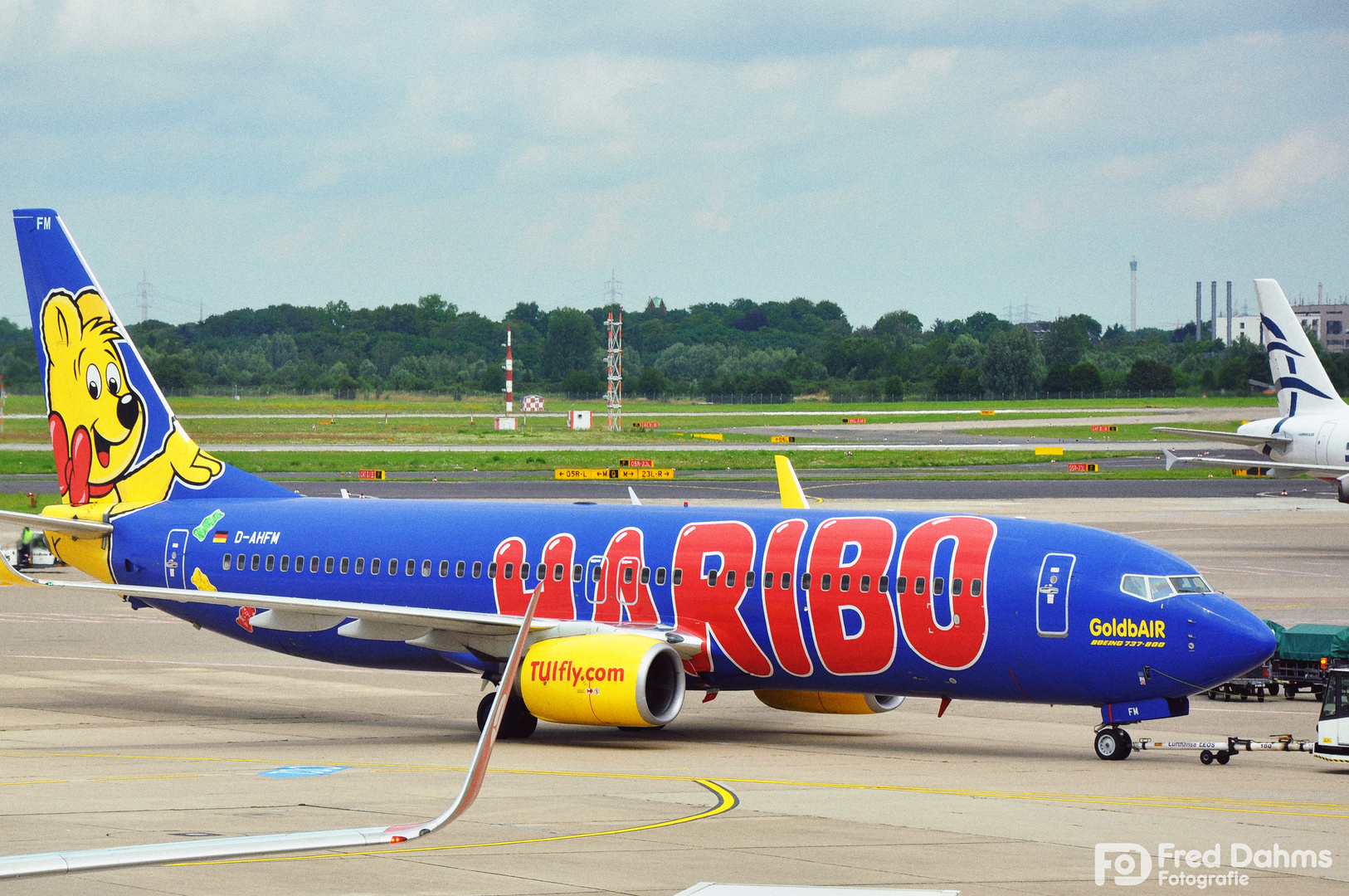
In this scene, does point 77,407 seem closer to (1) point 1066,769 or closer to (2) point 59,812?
(2) point 59,812

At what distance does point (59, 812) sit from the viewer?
760 inches

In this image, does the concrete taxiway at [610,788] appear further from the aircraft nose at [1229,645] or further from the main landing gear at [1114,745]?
the aircraft nose at [1229,645]

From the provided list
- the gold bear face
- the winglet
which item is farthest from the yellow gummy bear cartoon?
the winglet

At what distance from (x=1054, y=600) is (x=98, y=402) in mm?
19628

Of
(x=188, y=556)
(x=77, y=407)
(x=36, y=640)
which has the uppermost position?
(x=77, y=407)

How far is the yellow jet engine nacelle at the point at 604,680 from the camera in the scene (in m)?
24.9

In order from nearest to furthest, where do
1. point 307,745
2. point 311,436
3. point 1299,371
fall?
point 307,745
point 1299,371
point 311,436

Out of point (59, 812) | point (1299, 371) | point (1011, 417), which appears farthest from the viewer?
point (1011, 417)

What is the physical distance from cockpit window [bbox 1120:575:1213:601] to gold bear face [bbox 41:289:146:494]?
1955 cm

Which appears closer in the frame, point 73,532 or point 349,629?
point 349,629

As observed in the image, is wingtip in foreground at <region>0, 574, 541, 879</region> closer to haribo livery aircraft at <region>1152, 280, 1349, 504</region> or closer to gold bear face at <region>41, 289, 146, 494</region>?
gold bear face at <region>41, 289, 146, 494</region>

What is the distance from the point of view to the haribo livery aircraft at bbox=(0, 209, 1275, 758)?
79.3 ft

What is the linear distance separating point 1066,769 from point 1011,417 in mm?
139909

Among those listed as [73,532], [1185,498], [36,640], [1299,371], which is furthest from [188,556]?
[1185,498]
